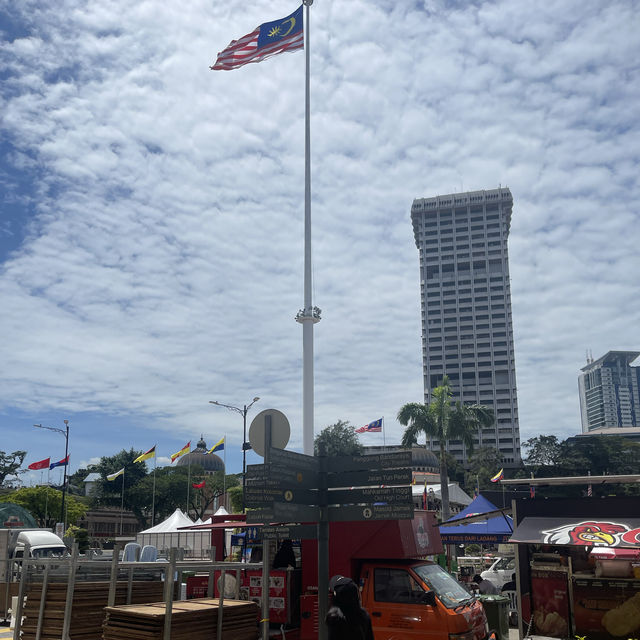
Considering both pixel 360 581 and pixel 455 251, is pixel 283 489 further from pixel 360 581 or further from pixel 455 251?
pixel 455 251

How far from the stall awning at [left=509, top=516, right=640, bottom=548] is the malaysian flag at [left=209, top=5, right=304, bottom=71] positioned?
2258 cm

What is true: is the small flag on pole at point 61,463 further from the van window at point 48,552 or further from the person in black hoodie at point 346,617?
the person in black hoodie at point 346,617

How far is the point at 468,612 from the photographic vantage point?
33.4 ft

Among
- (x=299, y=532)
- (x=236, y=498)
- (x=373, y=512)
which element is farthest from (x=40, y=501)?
(x=373, y=512)

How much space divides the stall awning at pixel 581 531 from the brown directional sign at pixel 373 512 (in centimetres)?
607

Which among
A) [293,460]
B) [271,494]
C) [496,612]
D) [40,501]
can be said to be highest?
[40,501]

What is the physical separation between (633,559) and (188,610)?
866 cm

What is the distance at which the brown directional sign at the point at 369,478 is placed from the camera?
25.8ft

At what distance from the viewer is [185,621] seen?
28.7ft

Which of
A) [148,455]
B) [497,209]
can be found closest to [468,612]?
[148,455]

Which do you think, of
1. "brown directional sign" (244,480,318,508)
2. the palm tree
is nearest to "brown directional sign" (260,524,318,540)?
"brown directional sign" (244,480,318,508)

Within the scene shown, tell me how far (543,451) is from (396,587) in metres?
110

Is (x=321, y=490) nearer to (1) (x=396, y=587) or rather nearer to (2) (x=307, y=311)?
(1) (x=396, y=587)

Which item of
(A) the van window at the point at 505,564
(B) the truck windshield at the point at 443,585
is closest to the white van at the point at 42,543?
(A) the van window at the point at 505,564
